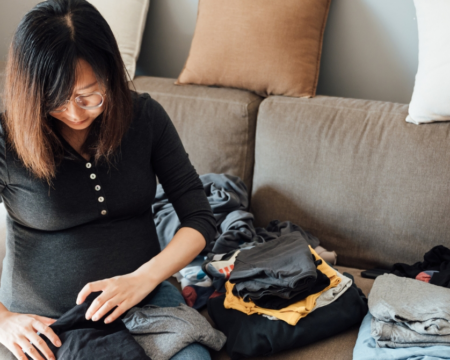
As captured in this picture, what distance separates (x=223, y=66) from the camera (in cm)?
169

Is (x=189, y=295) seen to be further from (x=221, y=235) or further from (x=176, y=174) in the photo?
(x=176, y=174)

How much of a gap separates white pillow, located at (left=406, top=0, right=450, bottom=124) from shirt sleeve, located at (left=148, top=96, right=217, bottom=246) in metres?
0.70

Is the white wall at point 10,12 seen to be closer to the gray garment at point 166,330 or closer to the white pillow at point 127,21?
the white pillow at point 127,21

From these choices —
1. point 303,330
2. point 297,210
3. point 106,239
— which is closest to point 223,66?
point 297,210

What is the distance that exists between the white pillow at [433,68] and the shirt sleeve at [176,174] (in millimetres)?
699

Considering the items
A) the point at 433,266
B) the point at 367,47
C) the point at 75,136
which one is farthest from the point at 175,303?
the point at 367,47

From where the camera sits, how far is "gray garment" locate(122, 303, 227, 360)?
990 mm

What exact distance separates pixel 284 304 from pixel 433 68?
820mm

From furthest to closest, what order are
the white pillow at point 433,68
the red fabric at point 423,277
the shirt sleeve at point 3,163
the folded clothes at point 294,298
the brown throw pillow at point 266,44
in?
the brown throw pillow at point 266,44
the white pillow at point 433,68
the red fabric at point 423,277
the folded clothes at point 294,298
the shirt sleeve at point 3,163

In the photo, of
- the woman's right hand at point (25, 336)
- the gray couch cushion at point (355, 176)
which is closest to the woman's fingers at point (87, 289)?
the woman's right hand at point (25, 336)

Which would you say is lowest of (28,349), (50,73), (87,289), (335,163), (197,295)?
(197,295)

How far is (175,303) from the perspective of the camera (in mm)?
1152

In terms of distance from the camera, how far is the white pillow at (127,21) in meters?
1.86

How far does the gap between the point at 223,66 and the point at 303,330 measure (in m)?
0.98
